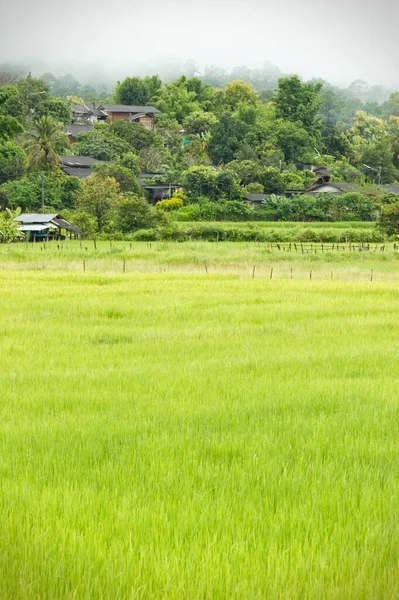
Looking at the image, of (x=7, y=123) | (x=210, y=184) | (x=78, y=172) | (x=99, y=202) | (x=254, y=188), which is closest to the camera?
(x=7, y=123)

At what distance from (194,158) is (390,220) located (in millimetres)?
34939

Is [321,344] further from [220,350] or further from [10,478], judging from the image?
[10,478]

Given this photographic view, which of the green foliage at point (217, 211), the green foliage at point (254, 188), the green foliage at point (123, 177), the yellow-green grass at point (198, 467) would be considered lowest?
the green foliage at point (217, 211)

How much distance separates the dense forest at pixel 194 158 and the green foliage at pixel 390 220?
15273mm

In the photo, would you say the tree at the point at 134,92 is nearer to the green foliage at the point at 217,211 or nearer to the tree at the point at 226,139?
the tree at the point at 226,139

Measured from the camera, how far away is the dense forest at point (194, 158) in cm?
5984

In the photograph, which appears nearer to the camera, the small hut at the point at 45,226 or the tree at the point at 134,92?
the small hut at the point at 45,226

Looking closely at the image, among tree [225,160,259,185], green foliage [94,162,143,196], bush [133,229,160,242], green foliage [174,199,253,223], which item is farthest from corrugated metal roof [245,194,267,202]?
bush [133,229,160,242]

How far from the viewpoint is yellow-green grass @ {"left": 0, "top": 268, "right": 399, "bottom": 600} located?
10.9ft

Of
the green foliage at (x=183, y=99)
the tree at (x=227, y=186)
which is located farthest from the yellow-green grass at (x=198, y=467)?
the green foliage at (x=183, y=99)

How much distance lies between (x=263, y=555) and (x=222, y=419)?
2.68m

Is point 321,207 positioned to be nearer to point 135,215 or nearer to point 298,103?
point 135,215

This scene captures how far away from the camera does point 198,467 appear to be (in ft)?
15.6

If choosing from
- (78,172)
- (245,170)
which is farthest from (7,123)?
(245,170)
